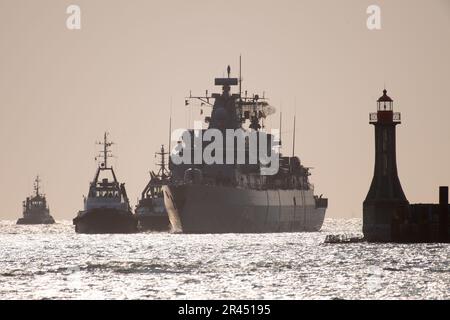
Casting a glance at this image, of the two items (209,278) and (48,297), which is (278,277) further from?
(48,297)

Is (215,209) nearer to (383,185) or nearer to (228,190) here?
(228,190)

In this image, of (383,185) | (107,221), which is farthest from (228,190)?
(383,185)

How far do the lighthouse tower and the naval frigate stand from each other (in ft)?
202

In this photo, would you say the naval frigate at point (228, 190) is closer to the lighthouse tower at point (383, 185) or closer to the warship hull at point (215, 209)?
the warship hull at point (215, 209)

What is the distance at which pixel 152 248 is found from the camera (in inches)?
4833

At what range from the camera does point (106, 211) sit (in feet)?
591

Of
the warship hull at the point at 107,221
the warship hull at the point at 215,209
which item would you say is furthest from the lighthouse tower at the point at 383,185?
the warship hull at the point at 107,221

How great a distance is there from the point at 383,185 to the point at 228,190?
65.6 meters

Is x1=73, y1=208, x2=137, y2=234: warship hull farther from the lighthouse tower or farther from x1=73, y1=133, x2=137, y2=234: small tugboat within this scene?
the lighthouse tower

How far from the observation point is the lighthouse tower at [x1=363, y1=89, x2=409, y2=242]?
359 feet

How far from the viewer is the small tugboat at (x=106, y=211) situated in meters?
180

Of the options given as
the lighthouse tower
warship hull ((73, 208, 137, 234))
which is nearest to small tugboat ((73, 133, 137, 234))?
warship hull ((73, 208, 137, 234))

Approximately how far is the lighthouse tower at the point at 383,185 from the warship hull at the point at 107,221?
73.4m
